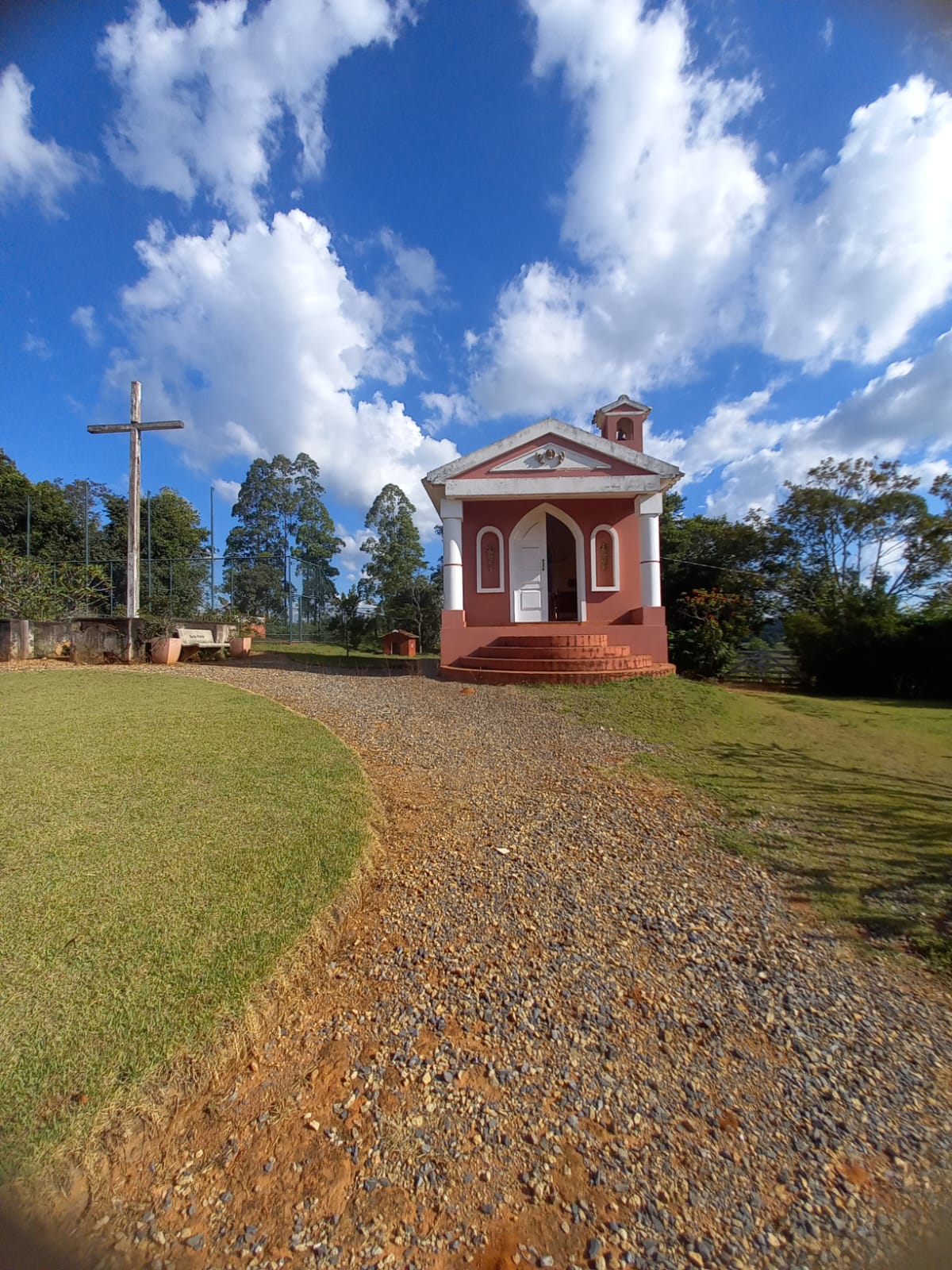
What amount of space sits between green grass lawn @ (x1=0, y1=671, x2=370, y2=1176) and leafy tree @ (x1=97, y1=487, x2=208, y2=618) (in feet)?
41.1

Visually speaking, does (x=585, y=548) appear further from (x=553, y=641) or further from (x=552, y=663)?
(x=552, y=663)

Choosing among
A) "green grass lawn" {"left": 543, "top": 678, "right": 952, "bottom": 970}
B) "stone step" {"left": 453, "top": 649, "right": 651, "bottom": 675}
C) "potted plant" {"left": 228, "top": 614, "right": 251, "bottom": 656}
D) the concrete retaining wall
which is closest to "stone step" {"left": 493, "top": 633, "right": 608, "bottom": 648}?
"stone step" {"left": 453, "top": 649, "right": 651, "bottom": 675}

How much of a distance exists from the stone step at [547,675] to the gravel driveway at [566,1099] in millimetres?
6204

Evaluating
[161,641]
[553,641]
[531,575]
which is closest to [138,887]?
[553,641]

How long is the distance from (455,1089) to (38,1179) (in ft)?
3.88

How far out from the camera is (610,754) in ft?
19.1

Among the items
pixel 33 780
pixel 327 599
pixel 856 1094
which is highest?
pixel 327 599

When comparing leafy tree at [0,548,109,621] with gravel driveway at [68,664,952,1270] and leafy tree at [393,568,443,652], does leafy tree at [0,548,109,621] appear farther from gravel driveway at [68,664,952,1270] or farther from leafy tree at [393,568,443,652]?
gravel driveway at [68,664,952,1270]

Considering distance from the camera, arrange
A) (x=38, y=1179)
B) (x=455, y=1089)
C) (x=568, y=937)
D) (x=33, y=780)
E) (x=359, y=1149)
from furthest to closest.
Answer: (x=33, y=780) → (x=568, y=937) → (x=455, y=1089) → (x=359, y=1149) → (x=38, y=1179)

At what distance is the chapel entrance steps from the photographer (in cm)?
961

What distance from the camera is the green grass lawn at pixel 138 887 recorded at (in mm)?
1858

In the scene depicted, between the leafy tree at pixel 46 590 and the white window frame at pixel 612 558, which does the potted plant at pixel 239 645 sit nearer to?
the leafy tree at pixel 46 590

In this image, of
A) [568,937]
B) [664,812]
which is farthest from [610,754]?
[568,937]

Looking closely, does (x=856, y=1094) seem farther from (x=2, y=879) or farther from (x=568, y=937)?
(x=2, y=879)
